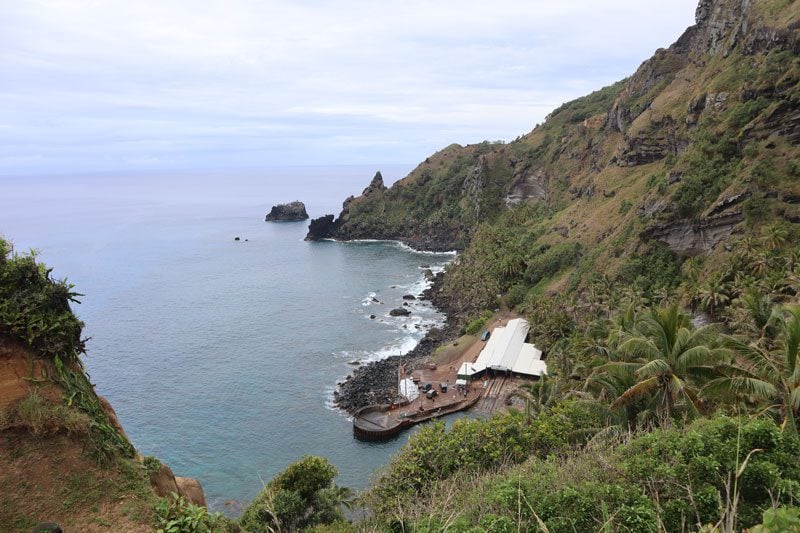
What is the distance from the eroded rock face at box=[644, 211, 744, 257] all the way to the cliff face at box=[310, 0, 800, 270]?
0.12 meters

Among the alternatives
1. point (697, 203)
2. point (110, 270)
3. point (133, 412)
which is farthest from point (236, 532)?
point (110, 270)

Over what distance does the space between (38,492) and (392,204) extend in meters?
161

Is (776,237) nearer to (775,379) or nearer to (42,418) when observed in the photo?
(775,379)

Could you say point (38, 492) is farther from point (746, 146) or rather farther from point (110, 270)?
point (110, 270)

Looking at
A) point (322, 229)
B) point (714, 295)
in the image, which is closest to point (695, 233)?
point (714, 295)

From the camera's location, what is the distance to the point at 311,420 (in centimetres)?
5331

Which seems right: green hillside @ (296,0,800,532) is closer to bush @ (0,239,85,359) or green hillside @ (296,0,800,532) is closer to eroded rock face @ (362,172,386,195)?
bush @ (0,239,85,359)

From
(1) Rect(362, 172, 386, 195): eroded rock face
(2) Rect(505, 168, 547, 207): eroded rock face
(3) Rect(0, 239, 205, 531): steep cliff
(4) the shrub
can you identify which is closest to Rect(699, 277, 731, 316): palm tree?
(3) Rect(0, 239, 205, 531): steep cliff

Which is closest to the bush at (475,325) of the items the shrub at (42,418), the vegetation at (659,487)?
the vegetation at (659,487)

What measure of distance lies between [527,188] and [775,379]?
127277 mm

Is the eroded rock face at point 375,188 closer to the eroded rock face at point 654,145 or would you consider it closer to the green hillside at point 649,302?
the green hillside at point 649,302

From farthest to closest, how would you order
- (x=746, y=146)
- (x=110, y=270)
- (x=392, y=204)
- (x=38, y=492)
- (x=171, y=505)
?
(x=392, y=204), (x=110, y=270), (x=746, y=146), (x=171, y=505), (x=38, y=492)

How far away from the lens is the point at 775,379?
650 inches

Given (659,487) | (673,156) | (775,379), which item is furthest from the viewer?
(673,156)
